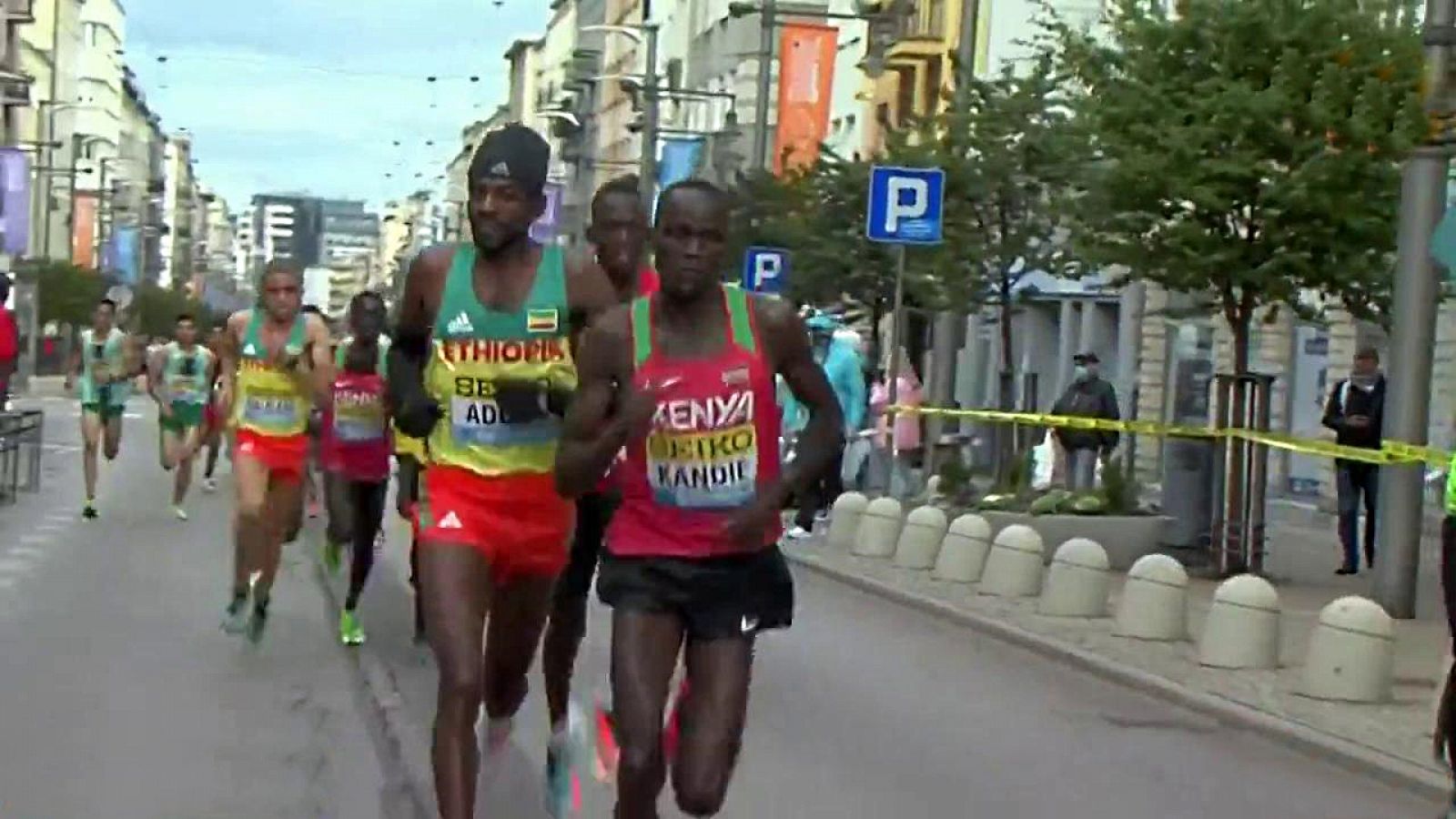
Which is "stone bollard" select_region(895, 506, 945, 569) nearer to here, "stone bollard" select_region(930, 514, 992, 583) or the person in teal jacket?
"stone bollard" select_region(930, 514, 992, 583)

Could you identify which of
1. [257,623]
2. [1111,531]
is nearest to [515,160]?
[257,623]

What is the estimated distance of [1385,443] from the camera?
18547 mm

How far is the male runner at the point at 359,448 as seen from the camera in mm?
14867

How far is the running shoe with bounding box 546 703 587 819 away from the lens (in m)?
8.56

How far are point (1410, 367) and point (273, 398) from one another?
26.8 feet

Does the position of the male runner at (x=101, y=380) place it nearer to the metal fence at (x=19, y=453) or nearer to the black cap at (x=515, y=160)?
the metal fence at (x=19, y=453)

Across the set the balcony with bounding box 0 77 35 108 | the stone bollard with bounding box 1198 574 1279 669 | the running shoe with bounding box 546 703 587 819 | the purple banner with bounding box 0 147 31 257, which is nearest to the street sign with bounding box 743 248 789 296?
the stone bollard with bounding box 1198 574 1279 669

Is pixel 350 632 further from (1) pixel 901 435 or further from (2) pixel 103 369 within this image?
(1) pixel 901 435

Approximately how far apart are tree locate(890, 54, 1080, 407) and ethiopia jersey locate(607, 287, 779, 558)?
2355 cm

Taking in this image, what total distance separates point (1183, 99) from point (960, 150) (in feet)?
30.9

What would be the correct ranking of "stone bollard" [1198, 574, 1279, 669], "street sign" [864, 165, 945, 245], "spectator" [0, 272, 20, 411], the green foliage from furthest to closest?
the green foliage, "street sign" [864, 165, 945, 245], "spectator" [0, 272, 20, 411], "stone bollard" [1198, 574, 1279, 669]

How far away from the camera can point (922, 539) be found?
2247 centimetres

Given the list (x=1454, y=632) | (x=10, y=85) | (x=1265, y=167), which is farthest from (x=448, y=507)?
(x=10, y=85)

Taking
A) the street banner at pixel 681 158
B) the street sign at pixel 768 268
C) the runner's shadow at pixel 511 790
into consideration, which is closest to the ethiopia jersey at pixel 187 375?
the street sign at pixel 768 268
